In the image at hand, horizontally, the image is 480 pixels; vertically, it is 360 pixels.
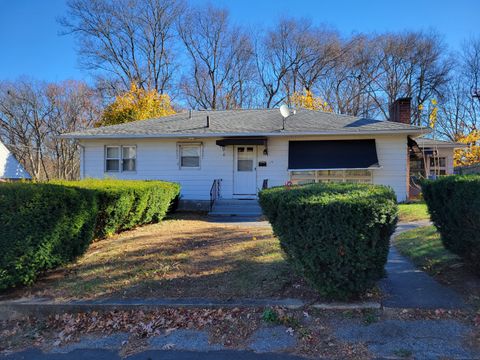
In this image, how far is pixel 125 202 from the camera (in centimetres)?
732

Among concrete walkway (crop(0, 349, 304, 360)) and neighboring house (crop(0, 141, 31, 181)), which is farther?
neighboring house (crop(0, 141, 31, 181))

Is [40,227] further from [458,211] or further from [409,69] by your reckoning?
[409,69]

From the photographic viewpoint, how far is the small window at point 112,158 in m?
13.8

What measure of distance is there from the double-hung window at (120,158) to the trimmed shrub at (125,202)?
4.26 meters

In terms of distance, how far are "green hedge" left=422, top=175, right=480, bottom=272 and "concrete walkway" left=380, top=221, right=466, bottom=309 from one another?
0.52 m

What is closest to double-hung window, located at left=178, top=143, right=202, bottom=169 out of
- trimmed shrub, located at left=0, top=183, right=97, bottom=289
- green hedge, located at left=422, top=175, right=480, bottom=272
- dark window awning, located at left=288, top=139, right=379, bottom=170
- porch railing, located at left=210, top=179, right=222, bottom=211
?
porch railing, located at left=210, top=179, right=222, bottom=211

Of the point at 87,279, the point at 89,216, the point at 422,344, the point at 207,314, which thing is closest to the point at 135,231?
the point at 89,216

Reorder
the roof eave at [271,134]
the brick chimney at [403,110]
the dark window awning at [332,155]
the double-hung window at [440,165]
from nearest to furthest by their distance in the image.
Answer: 1. the roof eave at [271,134]
2. the dark window awning at [332,155]
3. the brick chimney at [403,110]
4. the double-hung window at [440,165]

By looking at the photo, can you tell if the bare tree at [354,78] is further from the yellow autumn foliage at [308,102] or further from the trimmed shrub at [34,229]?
the trimmed shrub at [34,229]

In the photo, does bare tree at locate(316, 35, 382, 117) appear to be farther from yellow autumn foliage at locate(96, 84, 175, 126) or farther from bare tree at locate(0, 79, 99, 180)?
bare tree at locate(0, 79, 99, 180)

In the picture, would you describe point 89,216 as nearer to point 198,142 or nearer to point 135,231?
point 135,231

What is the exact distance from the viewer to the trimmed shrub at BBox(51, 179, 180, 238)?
6.71 meters


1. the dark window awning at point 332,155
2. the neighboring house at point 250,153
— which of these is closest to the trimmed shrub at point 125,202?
the neighboring house at point 250,153

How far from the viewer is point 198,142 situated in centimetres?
1322
